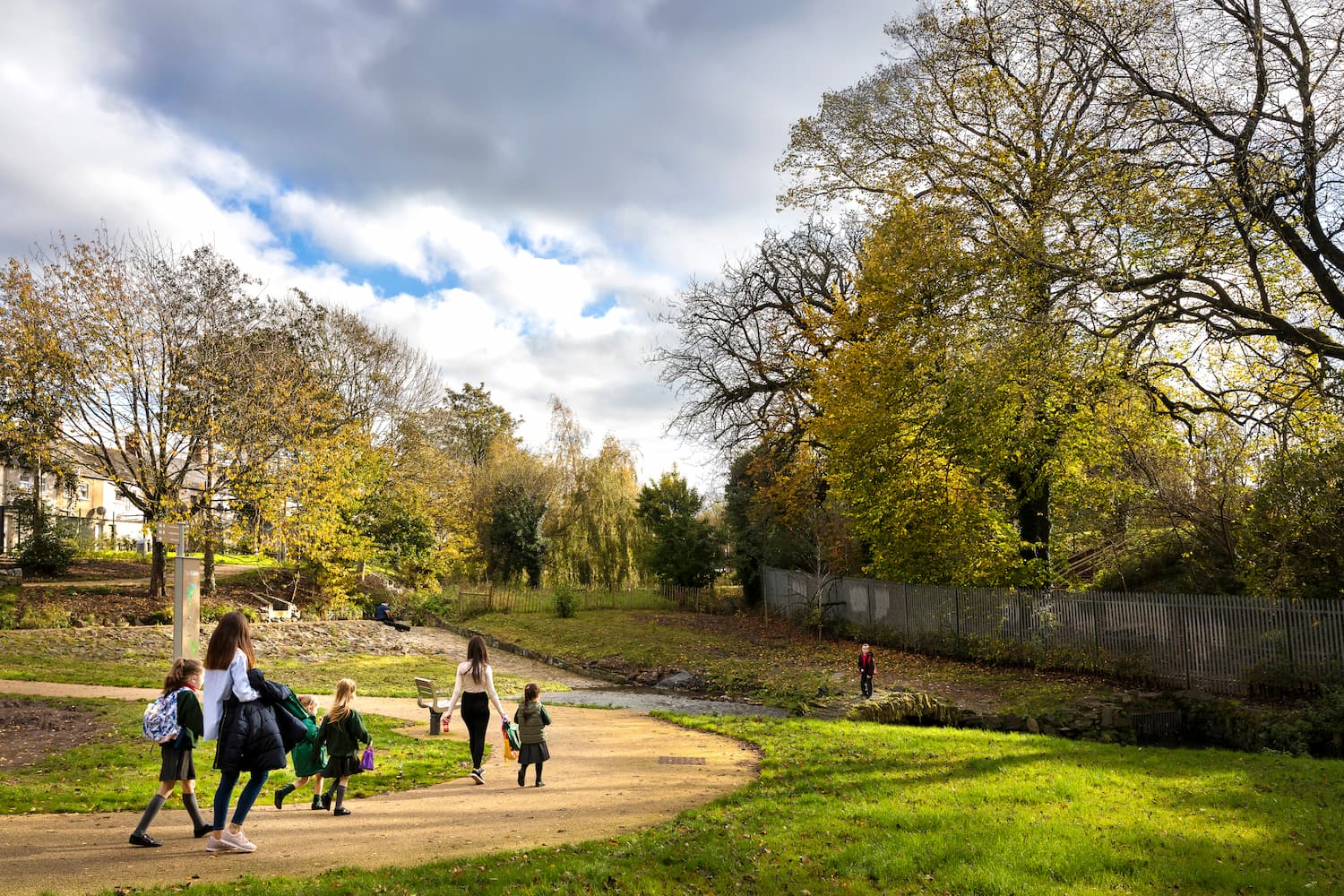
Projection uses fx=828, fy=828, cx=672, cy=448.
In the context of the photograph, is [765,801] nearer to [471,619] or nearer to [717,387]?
[717,387]

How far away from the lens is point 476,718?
9742 mm

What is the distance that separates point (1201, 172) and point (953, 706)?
417 inches

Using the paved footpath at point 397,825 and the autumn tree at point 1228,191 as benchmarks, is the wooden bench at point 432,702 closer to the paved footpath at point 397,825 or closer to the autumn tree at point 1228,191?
the paved footpath at point 397,825

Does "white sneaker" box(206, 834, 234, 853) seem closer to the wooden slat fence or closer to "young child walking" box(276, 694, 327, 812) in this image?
"young child walking" box(276, 694, 327, 812)

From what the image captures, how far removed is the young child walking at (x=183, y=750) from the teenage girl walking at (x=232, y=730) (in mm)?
239

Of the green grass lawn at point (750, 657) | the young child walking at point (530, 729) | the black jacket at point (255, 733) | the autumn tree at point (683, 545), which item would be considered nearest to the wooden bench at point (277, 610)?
the green grass lawn at point (750, 657)

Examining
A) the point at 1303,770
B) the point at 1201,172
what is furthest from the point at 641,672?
the point at 1201,172

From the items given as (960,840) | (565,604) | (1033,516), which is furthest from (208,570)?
(960,840)

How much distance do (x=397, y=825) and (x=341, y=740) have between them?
3.18 feet

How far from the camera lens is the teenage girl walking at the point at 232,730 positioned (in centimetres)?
667

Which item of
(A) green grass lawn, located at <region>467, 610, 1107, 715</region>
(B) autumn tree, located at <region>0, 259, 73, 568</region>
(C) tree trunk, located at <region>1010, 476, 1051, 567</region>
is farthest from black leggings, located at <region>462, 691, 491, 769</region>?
(B) autumn tree, located at <region>0, 259, 73, 568</region>

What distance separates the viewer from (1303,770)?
10.8m

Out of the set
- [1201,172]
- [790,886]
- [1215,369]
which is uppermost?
[1201,172]

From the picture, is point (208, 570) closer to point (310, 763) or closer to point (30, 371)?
point (30, 371)
